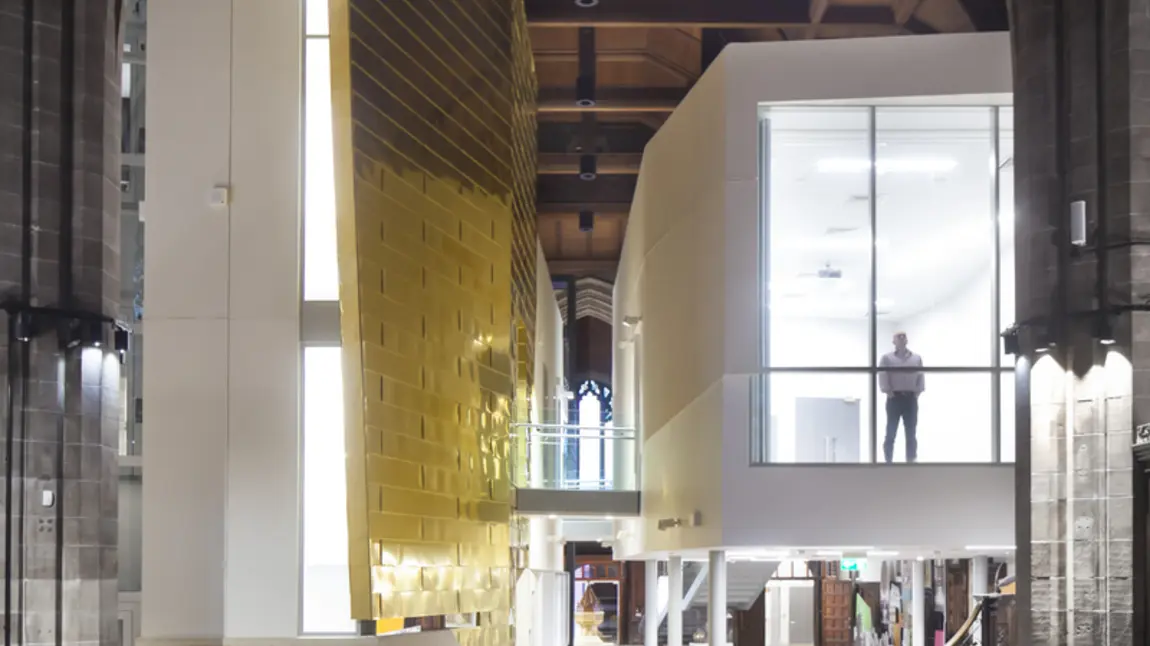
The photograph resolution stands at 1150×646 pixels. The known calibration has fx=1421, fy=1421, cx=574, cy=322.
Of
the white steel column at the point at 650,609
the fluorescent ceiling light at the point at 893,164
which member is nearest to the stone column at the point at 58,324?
the fluorescent ceiling light at the point at 893,164

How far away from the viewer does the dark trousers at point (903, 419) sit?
12570 millimetres

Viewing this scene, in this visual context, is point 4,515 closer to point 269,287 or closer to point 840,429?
point 269,287

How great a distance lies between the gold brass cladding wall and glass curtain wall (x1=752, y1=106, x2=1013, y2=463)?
270cm

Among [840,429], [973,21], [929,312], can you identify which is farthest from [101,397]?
[973,21]

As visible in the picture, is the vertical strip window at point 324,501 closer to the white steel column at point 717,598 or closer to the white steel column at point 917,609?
the white steel column at point 717,598

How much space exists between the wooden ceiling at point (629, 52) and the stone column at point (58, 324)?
8.11 metres

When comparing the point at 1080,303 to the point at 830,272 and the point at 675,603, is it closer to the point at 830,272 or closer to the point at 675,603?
the point at 830,272

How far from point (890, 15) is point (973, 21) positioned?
1459mm

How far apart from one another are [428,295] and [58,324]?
3525 mm

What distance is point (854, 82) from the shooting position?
1269 centimetres

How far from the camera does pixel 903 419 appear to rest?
41.5 ft

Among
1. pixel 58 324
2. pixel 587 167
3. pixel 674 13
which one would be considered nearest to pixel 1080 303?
pixel 58 324

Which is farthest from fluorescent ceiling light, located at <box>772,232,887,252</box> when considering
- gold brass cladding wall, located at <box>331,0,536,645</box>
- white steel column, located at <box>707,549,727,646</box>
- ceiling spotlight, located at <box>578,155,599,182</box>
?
ceiling spotlight, located at <box>578,155,599,182</box>

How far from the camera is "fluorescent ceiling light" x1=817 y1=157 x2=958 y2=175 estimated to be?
12898 mm
